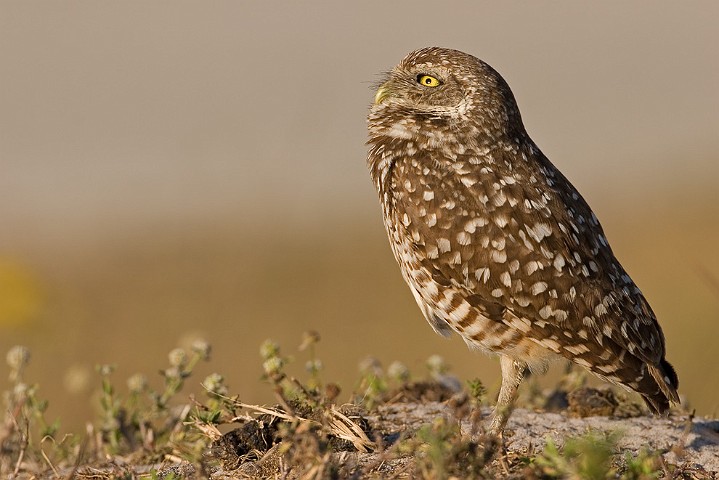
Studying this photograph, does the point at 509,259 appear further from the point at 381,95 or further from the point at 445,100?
the point at 381,95

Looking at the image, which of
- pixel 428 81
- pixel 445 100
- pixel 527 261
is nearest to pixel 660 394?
pixel 527 261

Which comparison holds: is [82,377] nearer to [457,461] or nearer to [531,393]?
[531,393]

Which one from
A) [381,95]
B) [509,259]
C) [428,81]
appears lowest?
[509,259]

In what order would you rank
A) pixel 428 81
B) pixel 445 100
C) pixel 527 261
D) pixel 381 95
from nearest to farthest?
pixel 527 261, pixel 445 100, pixel 428 81, pixel 381 95

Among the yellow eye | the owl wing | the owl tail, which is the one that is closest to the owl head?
the yellow eye

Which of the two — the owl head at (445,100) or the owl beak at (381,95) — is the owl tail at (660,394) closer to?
the owl head at (445,100)

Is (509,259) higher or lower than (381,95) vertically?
lower

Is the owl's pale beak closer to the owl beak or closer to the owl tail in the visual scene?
the owl beak

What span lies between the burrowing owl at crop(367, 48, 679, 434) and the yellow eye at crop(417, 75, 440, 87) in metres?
0.35

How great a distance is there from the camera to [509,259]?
205 inches

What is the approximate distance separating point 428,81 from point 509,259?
138cm

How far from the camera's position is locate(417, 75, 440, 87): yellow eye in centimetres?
604

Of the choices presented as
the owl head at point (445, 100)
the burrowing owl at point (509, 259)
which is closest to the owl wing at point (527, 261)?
the burrowing owl at point (509, 259)

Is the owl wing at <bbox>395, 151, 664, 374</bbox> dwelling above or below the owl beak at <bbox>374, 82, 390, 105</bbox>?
below
